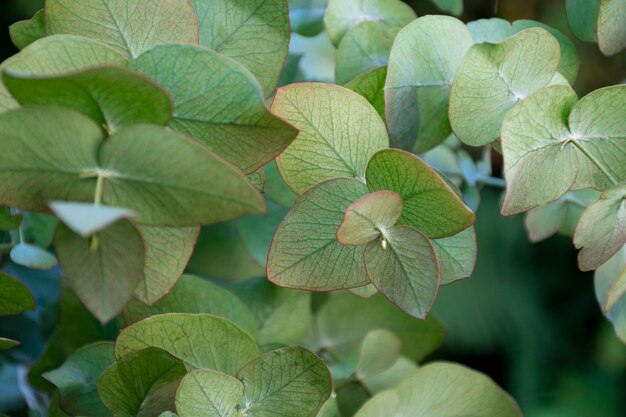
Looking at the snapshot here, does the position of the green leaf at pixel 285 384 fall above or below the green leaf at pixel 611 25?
below

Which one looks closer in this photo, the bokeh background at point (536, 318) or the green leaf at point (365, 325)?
the green leaf at point (365, 325)

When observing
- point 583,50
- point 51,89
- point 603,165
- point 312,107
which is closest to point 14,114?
point 51,89

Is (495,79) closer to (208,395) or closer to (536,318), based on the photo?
(208,395)

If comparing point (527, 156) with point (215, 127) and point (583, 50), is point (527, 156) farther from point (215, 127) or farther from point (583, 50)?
point (583, 50)

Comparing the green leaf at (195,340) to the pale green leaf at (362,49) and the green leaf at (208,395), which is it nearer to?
the green leaf at (208,395)

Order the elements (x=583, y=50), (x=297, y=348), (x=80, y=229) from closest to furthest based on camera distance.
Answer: (x=80, y=229) < (x=297, y=348) < (x=583, y=50)

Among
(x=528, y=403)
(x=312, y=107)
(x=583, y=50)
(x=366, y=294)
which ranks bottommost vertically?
(x=528, y=403)

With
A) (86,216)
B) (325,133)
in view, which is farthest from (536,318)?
(86,216)

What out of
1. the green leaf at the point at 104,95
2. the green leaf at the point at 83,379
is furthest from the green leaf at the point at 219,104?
the green leaf at the point at 83,379
